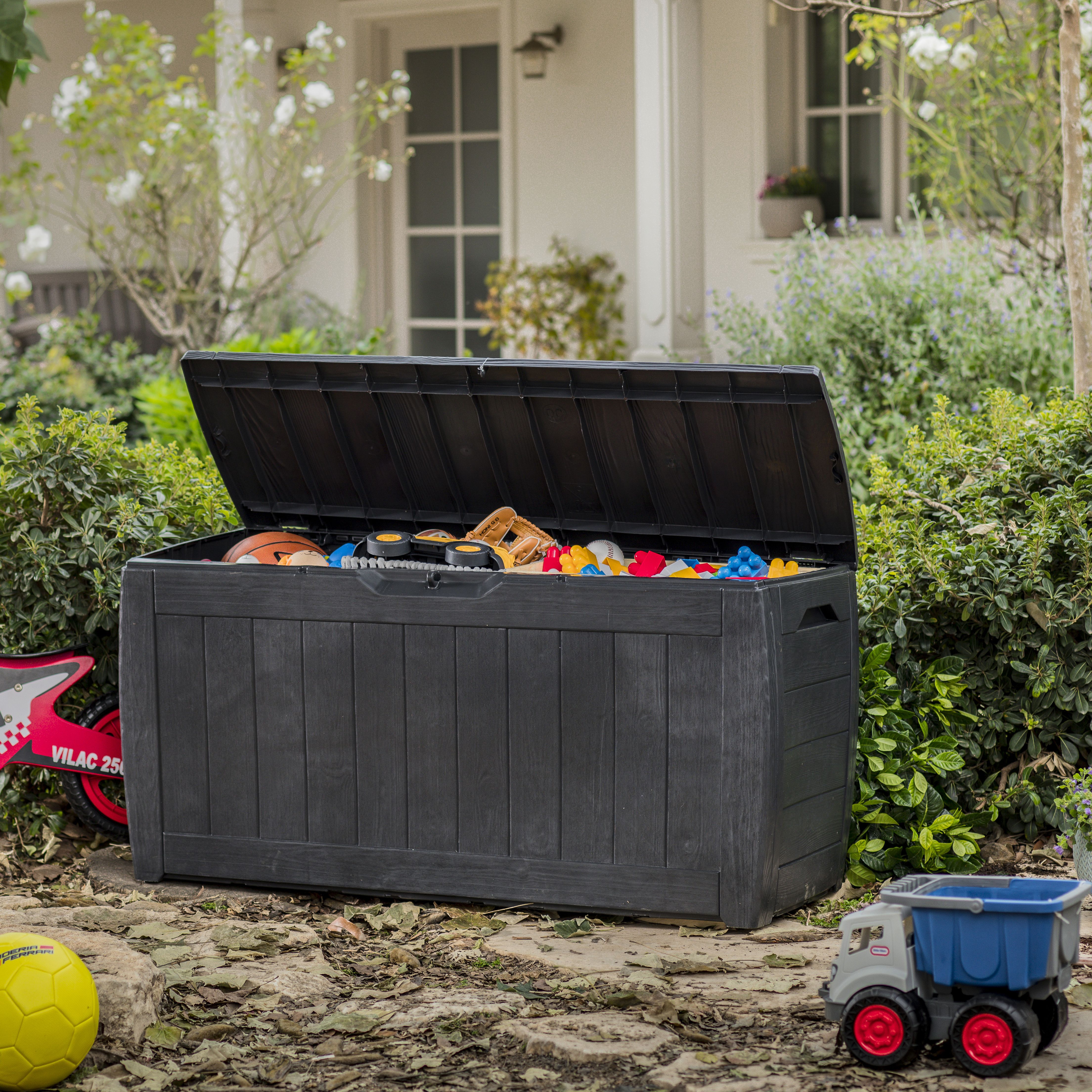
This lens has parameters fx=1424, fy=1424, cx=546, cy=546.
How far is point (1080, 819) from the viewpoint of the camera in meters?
3.54

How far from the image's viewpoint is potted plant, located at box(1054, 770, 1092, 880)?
3531mm

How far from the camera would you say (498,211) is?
9781 millimetres

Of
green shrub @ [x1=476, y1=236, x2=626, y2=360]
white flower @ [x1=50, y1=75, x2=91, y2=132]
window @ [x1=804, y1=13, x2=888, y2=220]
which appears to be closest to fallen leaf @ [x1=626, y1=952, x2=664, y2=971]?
window @ [x1=804, y1=13, x2=888, y2=220]

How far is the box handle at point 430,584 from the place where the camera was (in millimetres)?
3436

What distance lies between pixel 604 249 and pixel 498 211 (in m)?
0.97

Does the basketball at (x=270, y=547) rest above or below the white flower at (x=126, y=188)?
below

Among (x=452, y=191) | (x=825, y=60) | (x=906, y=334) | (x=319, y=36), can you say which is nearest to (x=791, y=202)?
(x=825, y=60)

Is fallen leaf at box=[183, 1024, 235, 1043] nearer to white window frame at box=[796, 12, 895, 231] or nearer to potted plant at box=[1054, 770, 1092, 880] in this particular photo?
potted plant at box=[1054, 770, 1092, 880]

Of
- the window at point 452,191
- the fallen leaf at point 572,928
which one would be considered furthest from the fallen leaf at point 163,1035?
the window at point 452,191

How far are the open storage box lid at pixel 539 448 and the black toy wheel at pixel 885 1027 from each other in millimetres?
1278

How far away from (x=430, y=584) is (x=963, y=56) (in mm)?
4261

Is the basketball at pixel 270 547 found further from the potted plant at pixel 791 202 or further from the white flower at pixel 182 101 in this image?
the white flower at pixel 182 101

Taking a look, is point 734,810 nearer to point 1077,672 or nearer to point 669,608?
point 669,608

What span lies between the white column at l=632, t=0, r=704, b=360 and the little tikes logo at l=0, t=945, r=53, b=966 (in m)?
5.47
